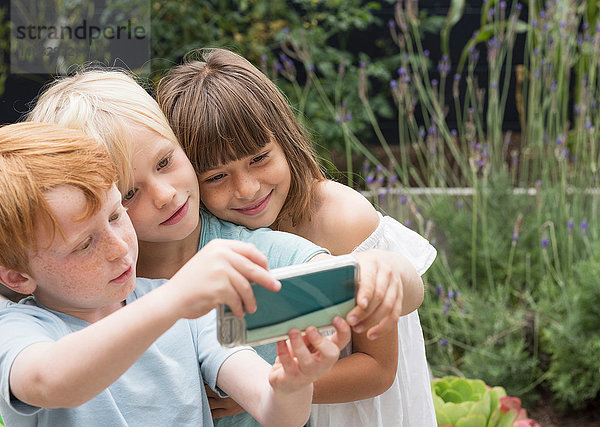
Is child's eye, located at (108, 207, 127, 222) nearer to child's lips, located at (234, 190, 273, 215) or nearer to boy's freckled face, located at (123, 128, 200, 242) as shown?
boy's freckled face, located at (123, 128, 200, 242)

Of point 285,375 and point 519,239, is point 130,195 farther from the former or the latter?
point 519,239

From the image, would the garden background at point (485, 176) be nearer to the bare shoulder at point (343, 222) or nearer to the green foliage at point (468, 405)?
the green foliage at point (468, 405)

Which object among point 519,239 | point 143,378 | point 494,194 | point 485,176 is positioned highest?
point 143,378

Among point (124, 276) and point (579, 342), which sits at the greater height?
point (124, 276)

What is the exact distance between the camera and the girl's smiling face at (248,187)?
5.05 feet

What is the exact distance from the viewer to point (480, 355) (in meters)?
2.88

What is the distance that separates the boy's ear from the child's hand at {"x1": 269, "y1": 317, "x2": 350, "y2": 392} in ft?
1.29

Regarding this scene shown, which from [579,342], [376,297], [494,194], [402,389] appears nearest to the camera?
[376,297]

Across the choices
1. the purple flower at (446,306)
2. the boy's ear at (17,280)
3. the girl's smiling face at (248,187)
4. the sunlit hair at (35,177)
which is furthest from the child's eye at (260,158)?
the purple flower at (446,306)

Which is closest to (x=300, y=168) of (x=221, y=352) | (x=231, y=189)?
(x=231, y=189)

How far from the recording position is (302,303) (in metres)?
0.95

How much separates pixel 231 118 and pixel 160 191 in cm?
26

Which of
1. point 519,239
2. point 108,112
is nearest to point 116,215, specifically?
point 108,112

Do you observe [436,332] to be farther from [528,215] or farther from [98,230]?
[98,230]
